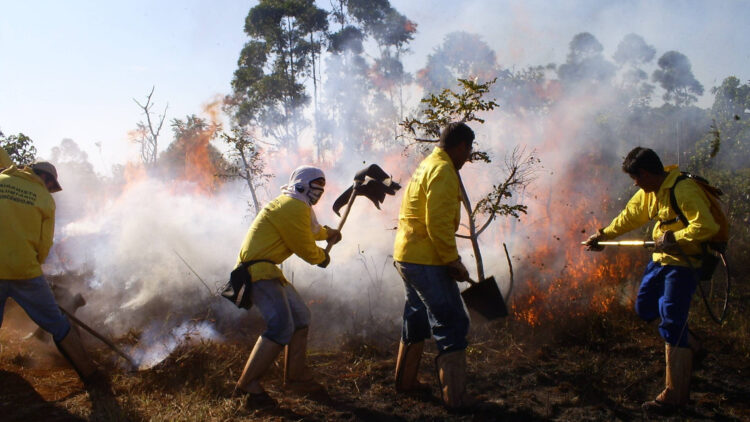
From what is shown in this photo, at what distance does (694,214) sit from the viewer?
357 centimetres

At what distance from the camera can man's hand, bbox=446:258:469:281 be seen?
141 inches

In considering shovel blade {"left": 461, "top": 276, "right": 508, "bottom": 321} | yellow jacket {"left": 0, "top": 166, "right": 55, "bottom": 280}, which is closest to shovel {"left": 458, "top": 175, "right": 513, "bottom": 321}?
shovel blade {"left": 461, "top": 276, "right": 508, "bottom": 321}

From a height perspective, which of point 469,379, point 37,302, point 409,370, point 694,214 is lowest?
point 469,379

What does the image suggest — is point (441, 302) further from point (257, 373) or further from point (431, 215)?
point (257, 373)

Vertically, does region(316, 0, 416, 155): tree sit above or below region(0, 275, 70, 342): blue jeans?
above

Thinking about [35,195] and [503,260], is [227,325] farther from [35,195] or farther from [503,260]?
[503,260]

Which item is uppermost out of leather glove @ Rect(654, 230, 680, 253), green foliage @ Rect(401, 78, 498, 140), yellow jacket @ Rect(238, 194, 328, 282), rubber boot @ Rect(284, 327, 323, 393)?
green foliage @ Rect(401, 78, 498, 140)

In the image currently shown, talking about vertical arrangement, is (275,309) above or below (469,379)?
above

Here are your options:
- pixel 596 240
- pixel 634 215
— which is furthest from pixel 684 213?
pixel 596 240

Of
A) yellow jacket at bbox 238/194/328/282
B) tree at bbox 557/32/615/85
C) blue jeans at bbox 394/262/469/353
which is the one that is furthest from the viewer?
tree at bbox 557/32/615/85

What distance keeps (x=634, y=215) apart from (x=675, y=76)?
2658 cm

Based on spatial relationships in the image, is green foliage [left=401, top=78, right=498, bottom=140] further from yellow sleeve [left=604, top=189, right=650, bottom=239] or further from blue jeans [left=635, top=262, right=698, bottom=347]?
blue jeans [left=635, top=262, right=698, bottom=347]

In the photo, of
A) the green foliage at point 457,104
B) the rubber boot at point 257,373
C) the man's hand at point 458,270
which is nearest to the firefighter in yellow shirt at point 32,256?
the rubber boot at point 257,373

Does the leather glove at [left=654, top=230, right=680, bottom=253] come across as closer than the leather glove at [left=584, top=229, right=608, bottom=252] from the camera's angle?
Yes
